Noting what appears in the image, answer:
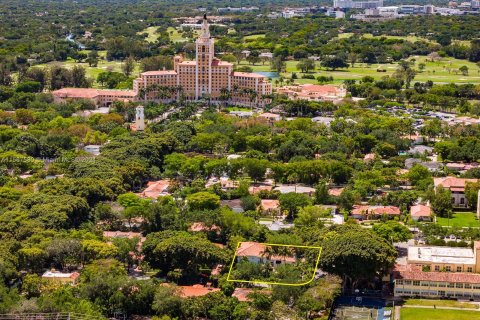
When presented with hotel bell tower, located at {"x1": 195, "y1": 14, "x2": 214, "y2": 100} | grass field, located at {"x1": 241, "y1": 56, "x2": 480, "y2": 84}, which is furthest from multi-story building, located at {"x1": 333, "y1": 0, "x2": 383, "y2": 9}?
hotel bell tower, located at {"x1": 195, "y1": 14, "x2": 214, "y2": 100}

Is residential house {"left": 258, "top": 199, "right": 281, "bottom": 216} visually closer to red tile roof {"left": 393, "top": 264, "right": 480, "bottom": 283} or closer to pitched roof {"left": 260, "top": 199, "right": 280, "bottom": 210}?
pitched roof {"left": 260, "top": 199, "right": 280, "bottom": 210}

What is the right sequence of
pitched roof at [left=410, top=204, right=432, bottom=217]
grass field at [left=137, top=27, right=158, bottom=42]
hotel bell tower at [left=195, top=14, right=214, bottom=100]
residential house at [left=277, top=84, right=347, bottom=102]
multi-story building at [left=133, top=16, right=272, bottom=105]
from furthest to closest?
1. grass field at [left=137, top=27, right=158, bottom=42]
2. hotel bell tower at [left=195, top=14, right=214, bottom=100]
3. residential house at [left=277, top=84, right=347, bottom=102]
4. multi-story building at [left=133, top=16, right=272, bottom=105]
5. pitched roof at [left=410, top=204, right=432, bottom=217]

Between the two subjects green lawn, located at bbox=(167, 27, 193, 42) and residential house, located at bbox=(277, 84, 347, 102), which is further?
green lawn, located at bbox=(167, 27, 193, 42)

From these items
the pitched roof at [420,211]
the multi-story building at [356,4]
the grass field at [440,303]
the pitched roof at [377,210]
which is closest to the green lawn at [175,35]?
the multi-story building at [356,4]

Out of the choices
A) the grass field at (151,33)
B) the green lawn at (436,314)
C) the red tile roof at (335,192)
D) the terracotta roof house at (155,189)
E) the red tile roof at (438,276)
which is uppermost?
the grass field at (151,33)

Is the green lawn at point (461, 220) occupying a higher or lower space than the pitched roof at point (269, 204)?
lower

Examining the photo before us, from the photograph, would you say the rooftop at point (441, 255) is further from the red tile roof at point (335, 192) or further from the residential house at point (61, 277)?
the residential house at point (61, 277)

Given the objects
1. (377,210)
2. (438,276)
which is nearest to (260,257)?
(438,276)
